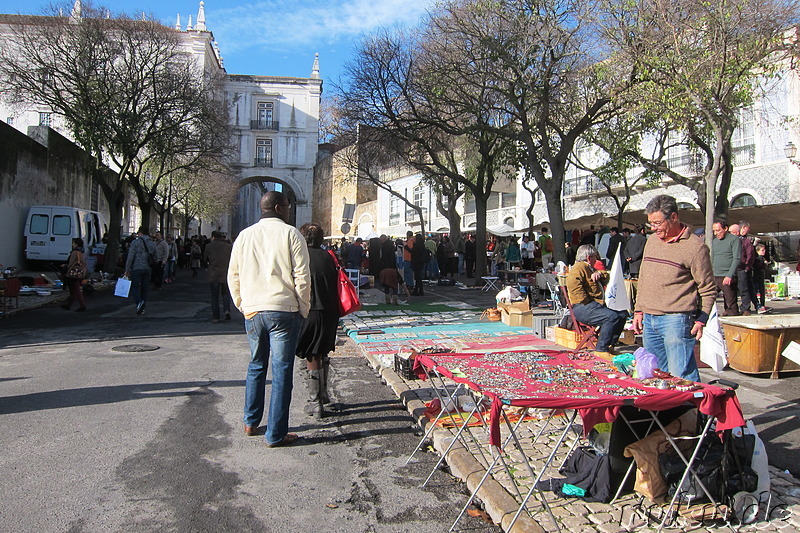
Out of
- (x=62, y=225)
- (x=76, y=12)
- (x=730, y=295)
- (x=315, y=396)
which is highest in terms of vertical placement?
(x=76, y=12)

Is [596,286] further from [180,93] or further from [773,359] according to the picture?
[180,93]

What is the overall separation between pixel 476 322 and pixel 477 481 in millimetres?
7759

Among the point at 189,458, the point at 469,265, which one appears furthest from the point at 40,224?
the point at 189,458

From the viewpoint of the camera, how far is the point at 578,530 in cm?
305

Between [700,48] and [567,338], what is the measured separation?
646cm

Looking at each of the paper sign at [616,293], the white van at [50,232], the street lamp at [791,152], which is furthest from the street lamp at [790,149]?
the white van at [50,232]

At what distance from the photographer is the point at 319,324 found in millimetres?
5098

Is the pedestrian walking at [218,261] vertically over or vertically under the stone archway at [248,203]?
under

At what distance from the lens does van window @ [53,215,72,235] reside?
753 inches

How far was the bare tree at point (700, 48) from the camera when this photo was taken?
10.1m

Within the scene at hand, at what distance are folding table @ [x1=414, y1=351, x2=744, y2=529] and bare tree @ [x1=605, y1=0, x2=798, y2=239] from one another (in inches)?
293

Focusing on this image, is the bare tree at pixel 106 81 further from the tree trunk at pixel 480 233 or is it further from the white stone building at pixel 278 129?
the white stone building at pixel 278 129

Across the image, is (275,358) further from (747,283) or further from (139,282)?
(747,283)

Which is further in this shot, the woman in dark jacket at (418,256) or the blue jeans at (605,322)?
the woman in dark jacket at (418,256)
